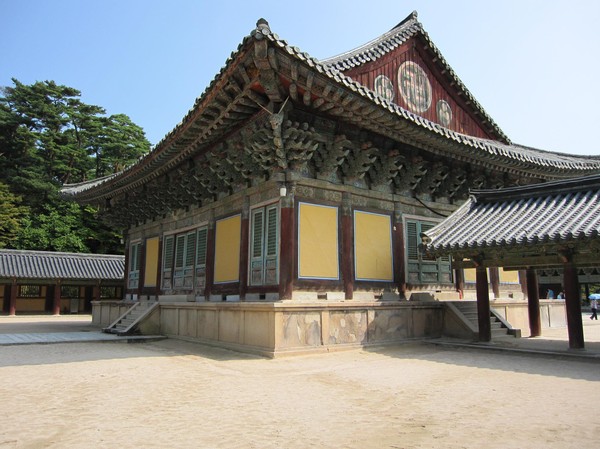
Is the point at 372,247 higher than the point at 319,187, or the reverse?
the point at 319,187

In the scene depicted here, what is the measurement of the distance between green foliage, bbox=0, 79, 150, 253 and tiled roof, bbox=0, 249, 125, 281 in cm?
620

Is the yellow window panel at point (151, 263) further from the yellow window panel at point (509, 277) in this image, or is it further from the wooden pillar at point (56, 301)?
the wooden pillar at point (56, 301)

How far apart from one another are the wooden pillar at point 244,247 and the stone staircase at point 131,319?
11.9 feet

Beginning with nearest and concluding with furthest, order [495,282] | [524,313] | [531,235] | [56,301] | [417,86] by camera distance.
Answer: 1. [531,235]
2. [524,313]
3. [417,86]
4. [495,282]
5. [56,301]

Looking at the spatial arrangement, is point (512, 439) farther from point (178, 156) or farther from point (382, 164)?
point (178, 156)

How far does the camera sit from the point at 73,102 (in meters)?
50.8

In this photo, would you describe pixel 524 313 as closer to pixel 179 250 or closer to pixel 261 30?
pixel 179 250

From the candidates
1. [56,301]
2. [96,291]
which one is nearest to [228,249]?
[56,301]

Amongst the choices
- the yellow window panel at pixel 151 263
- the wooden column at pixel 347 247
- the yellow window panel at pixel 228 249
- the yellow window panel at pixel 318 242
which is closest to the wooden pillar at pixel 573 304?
the wooden column at pixel 347 247

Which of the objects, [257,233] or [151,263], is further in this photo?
[151,263]

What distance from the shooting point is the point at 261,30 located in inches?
305

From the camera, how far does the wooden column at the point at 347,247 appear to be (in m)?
11.6

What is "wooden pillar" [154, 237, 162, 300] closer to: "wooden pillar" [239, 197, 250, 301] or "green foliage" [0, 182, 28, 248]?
"wooden pillar" [239, 197, 250, 301]

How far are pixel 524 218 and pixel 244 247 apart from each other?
22.9ft
